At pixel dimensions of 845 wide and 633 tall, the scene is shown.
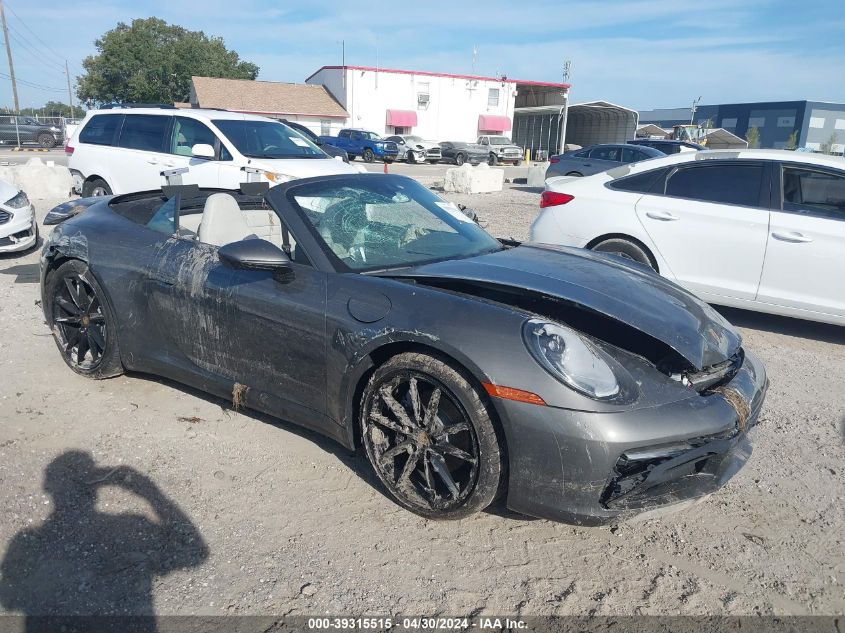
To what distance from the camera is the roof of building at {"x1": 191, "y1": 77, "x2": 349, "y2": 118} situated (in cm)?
4348

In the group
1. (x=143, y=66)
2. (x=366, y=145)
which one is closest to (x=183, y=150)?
(x=366, y=145)

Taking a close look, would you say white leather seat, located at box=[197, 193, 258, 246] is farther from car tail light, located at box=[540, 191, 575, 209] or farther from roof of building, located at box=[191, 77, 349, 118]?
roof of building, located at box=[191, 77, 349, 118]

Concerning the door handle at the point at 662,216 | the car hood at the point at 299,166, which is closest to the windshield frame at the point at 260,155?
the car hood at the point at 299,166

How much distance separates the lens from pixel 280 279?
3.18 m

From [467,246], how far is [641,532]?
69.5 inches

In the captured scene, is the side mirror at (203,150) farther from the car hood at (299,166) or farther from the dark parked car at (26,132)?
the dark parked car at (26,132)

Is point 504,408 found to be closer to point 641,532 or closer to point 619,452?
point 619,452

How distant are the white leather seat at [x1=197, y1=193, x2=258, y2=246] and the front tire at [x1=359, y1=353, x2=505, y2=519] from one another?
1483 mm

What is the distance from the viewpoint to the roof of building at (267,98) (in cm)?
4348

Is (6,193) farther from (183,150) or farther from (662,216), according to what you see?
(662,216)

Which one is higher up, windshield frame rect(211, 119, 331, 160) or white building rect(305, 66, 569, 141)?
white building rect(305, 66, 569, 141)

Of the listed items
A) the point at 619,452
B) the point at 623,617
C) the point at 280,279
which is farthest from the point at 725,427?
the point at 280,279

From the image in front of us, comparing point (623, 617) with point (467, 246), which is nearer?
point (623, 617)

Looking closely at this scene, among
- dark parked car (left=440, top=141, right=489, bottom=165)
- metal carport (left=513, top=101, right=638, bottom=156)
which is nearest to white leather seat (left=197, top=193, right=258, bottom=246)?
dark parked car (left=440, top=141, right=489, bottom=165)
